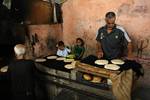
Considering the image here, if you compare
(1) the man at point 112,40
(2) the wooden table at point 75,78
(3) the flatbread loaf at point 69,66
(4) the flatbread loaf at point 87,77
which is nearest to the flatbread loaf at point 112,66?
(2) the wooden table at point 75,78

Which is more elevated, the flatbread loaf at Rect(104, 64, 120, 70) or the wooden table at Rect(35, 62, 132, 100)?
the flatbread loaf at Rect(104, 64, 120, 70)

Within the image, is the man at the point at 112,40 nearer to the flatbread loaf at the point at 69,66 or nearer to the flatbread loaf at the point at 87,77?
the flatbread loaf at the point at 69,66

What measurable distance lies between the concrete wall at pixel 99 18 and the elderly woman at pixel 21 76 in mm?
3422

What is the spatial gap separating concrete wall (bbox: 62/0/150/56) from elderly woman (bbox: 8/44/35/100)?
11.2 feet

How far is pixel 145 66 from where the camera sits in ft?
22.3

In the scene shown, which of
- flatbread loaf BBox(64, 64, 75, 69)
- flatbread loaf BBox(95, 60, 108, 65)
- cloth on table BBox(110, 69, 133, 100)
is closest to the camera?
cloth on table BBox(110, 69, 133, 100)

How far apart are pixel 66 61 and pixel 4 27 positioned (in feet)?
6.05

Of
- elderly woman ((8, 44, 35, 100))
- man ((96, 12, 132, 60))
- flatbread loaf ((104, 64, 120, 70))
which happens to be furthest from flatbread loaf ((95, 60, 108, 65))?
elderly woman ((8, 44, 35, 100))

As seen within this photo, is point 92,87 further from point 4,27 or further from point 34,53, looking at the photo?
point 34,53

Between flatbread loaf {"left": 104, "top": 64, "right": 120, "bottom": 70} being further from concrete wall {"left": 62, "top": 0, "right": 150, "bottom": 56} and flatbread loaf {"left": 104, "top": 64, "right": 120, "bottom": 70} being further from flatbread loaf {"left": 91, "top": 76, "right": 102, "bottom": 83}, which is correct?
concrete wall {"left": 62, "top": 0, "right": 150, "bottom": 56}

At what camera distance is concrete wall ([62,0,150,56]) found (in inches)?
264

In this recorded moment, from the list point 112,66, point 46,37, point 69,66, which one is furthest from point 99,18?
point 112,66

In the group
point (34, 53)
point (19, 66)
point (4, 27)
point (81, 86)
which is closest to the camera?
point (19, 66)

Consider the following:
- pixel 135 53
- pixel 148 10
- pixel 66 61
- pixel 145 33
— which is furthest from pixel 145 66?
pixel 66 61
